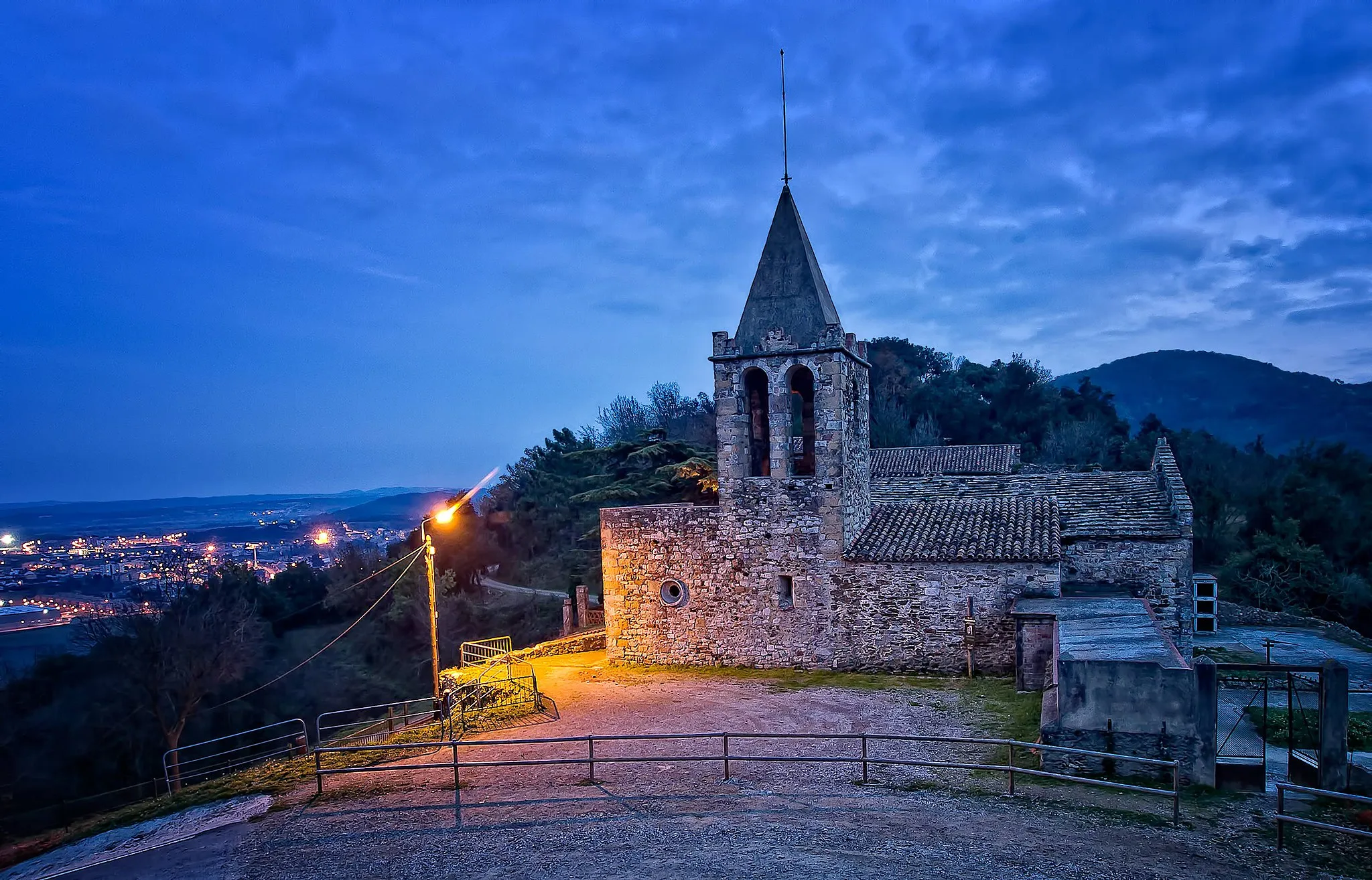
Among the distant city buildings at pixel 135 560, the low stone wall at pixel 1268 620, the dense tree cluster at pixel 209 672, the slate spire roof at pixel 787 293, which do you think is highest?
the slate spire roof at pixel 787 293

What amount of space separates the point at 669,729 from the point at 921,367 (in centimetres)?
5624

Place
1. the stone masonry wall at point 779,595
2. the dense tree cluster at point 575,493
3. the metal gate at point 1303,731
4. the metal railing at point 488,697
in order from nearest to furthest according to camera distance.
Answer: the metal gate at point 1303,731 → the metal railing at point 488,697 → the stone masonry wall at point 779,595 → the dense tree cluster at point 575,493

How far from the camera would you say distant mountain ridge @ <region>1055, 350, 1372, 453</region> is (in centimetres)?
6462

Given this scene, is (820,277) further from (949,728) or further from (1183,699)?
(1183,699)

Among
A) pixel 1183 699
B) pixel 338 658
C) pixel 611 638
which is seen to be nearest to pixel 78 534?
pixel 338 658

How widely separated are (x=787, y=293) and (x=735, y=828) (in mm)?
11603

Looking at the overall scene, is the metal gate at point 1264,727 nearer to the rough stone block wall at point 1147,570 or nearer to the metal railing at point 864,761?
the metal railing at point 864,761

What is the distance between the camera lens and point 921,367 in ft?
211

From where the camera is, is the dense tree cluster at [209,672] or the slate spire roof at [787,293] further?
the dense tree cluster at [209,672]

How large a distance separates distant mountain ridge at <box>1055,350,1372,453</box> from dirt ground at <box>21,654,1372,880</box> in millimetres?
61484

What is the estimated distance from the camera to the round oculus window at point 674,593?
1761 cm

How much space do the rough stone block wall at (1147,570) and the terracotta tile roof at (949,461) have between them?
17809 millimetres

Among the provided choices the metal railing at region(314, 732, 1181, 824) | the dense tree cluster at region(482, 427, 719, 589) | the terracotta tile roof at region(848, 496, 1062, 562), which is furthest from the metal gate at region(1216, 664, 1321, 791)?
the dense tree cluster at region(482, 427, 719, 589)

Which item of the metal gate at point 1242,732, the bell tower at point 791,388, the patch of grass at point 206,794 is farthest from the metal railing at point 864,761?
the bell tower at point 791,388
